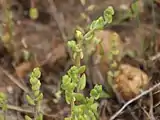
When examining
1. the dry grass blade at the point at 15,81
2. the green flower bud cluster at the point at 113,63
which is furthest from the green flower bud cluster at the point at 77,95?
the dry grass blade at the point at 15,81

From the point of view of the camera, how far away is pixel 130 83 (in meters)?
1.42

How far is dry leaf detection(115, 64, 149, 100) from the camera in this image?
1409 millimetres

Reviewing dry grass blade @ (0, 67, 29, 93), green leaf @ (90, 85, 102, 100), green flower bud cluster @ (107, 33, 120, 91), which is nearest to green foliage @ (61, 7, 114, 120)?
green leaf @ (90, 85, 102, 100)

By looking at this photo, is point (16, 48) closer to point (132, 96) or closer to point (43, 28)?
point (43, 28)

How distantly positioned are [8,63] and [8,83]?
74mm

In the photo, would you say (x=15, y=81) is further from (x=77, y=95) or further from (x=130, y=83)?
(x=77, y=95)

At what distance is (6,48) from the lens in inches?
61.4

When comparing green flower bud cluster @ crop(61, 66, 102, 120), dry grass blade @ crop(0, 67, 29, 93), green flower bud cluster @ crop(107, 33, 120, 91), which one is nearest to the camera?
green flower bud cluster @ crop(61, 66, 102, 120)

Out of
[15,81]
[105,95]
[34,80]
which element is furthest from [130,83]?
[34,80]

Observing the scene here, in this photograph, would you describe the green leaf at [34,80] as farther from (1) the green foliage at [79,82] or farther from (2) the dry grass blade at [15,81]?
(2) the dry grass blade at [15,81]

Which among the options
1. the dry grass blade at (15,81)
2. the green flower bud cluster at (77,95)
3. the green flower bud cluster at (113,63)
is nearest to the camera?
the green flower bud cluster at (77,95)

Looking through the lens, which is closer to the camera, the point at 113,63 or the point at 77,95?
the point at 77,95

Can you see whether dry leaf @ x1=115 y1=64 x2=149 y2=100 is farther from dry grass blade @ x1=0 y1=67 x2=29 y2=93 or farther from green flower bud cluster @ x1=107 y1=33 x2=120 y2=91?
dry grass blade @ x1=0 y1=67 x2=29 y2=93

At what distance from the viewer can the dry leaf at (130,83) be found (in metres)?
1.41
